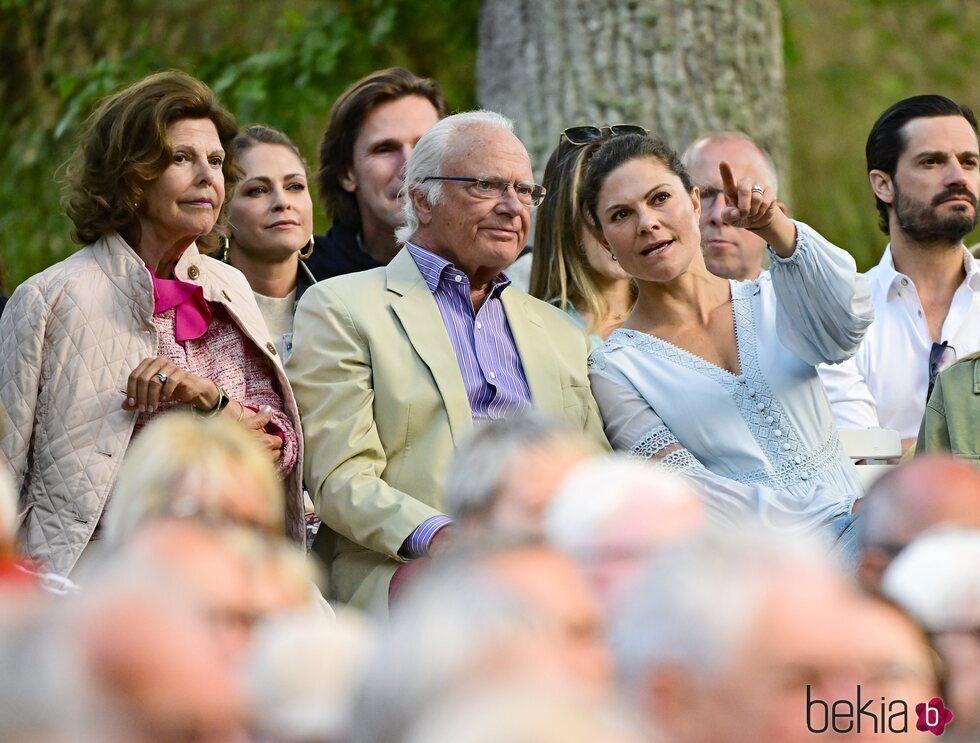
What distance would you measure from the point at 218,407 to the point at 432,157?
0.94 m

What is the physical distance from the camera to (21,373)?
3.12 m

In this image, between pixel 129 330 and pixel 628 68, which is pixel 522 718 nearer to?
pixel 129 330

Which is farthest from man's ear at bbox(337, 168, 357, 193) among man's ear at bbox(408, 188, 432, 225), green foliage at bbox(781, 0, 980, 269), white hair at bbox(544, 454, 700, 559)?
green foliage at bbox(781, 0, 980, 269)

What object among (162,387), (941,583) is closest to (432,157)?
(162,387)

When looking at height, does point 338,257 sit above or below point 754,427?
above

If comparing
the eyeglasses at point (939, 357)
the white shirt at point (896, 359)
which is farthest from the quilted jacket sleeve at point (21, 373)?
the eyeglasses at point (939, 357)

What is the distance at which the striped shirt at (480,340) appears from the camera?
11.2 feet

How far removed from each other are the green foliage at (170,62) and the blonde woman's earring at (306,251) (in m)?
Result: 1.84

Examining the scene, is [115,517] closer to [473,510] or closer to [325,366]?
[473,510]

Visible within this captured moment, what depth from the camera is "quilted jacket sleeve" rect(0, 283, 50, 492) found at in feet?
10.2

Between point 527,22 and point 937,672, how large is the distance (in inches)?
173

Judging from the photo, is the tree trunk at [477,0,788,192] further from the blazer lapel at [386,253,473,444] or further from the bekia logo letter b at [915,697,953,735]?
the bekia logo letter b at [915,697,953,735]

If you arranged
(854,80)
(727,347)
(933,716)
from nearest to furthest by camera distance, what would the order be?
(933,716), (727,347), (854,80)

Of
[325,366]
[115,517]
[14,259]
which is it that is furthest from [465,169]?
[14,259]
